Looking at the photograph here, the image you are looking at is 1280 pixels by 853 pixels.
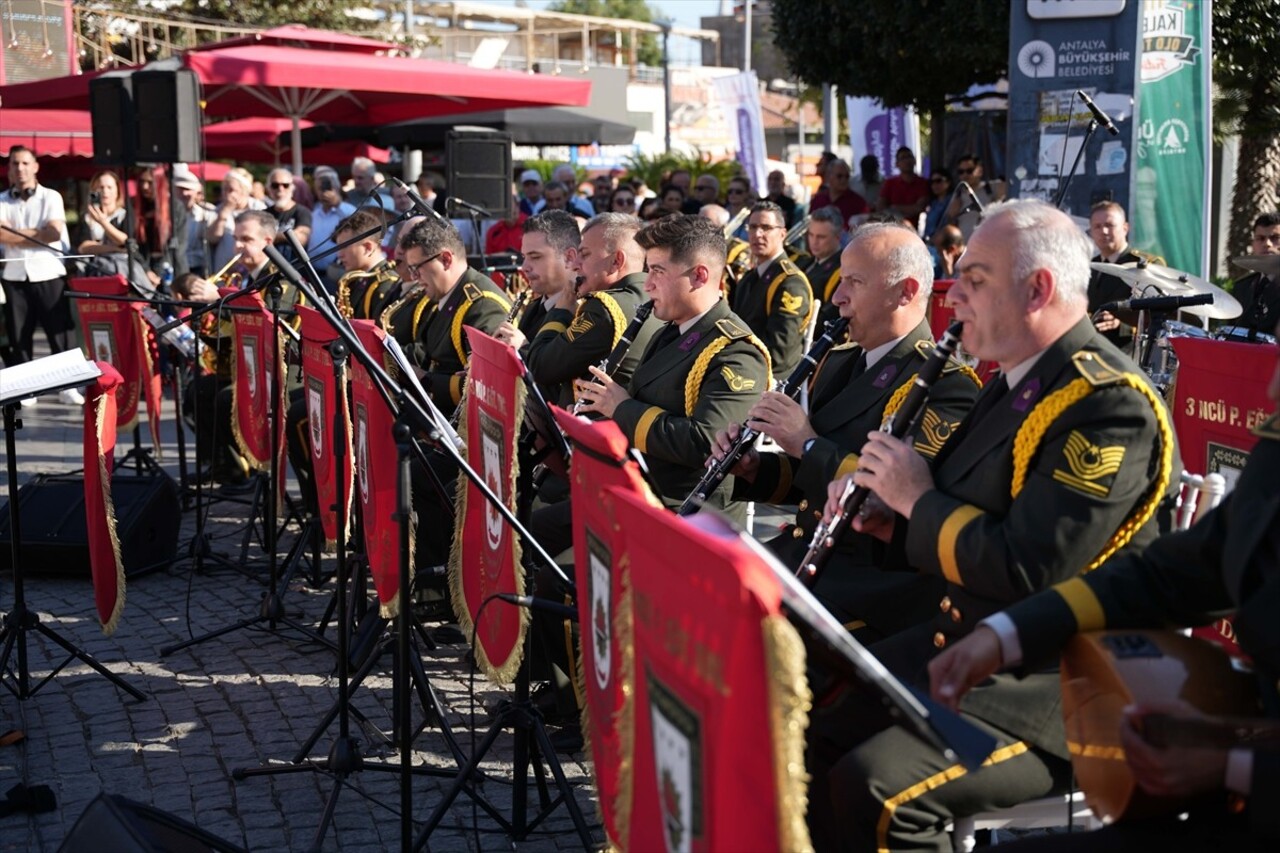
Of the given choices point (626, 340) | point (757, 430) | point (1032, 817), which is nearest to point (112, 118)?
point (626, 340)

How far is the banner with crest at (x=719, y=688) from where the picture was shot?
208 centimetres

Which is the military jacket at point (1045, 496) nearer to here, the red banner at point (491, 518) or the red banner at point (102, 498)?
the red banner at point (491, 518)

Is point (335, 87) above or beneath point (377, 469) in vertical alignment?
above

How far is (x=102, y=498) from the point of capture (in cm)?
562

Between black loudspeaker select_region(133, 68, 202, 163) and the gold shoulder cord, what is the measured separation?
29.4ft

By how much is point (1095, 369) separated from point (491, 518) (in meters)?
1.87

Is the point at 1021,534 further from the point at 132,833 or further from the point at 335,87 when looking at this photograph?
the point at 335,87

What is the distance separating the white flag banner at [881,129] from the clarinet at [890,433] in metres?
14.7

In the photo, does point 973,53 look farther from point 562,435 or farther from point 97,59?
point 97,59

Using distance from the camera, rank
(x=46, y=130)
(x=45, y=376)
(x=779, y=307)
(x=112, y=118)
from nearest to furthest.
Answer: (x=45, y=376), (x=779, y=307), (x=112, y=118), (x=46, y=130)

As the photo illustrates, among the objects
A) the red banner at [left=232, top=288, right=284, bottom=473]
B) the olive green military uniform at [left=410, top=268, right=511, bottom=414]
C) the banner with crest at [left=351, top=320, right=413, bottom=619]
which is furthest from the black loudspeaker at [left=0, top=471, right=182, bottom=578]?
the banner with crest at [left=351, top=320, right=413, bottom=619]

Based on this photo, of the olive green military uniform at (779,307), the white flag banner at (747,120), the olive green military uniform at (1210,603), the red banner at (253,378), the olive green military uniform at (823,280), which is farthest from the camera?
the white flag banner at (747,120)

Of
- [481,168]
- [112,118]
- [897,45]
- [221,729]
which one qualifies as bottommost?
[221,729]

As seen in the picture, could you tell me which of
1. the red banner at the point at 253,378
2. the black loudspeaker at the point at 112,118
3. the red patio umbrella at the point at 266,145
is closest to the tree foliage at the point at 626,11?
the red patio umbrella at the point at 266,145
